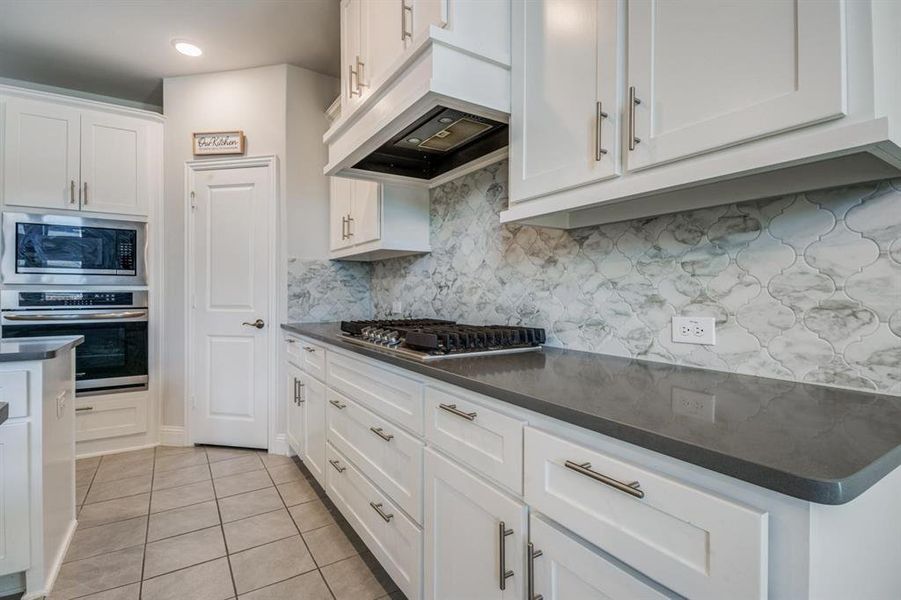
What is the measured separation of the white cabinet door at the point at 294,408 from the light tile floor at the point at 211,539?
0.20m

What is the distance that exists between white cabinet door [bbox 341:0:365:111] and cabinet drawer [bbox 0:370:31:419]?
5.29ft

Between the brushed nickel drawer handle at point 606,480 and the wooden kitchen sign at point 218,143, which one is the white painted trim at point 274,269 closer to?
the wooden kitchen sign at point 218,143

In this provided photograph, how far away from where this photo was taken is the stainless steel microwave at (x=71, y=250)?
2.87 meters

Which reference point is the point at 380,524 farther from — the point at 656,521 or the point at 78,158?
the point at 78,158

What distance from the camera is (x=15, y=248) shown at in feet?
9.41

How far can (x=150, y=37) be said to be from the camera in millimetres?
2811

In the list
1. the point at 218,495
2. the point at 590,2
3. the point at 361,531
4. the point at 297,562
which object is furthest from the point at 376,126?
the point at 218,495

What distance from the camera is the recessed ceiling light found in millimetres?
2861

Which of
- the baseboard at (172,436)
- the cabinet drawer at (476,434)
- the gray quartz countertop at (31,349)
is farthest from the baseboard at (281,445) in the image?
the cabinet drawer at (476,434)

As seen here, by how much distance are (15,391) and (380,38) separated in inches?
74.9

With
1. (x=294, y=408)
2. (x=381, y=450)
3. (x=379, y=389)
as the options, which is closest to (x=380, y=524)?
(x=381, y=450)

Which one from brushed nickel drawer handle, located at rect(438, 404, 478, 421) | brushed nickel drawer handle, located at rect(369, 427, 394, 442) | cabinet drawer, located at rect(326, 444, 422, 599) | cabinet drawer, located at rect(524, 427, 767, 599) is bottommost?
cabinet drawer, located at rect(326, 444, 422, 599)

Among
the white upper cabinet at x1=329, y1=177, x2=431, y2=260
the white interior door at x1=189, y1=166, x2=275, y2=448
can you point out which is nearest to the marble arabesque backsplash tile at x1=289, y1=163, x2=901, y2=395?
the white upper cabinet at x1=329, y1=177, x2=431, y2=260

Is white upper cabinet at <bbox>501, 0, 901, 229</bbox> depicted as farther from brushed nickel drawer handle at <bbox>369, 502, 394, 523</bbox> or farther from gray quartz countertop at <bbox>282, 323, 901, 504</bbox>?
brushed nickel drawer handle at <bbox>369, 502, 394, 523</bbox>
